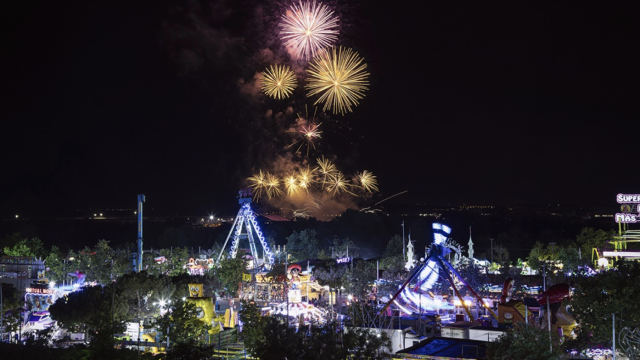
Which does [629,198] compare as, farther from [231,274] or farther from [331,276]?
[231,274]

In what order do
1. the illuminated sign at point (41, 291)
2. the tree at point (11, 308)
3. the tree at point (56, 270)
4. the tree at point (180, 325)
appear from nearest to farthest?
the tree at point (180, 325), the tree at point (11, 308), the illuminated sign at point (41, 291), the tree at point (56, 270)

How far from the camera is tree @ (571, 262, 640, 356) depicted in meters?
21.6

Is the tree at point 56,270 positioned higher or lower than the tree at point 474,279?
higher

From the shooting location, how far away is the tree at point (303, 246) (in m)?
73.6

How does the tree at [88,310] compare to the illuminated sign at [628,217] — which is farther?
the illuminated sign at [628,217]

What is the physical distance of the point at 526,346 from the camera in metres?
16.2

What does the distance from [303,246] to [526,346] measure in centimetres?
6307

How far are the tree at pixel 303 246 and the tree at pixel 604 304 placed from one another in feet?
163

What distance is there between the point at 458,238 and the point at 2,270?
81.7 metres

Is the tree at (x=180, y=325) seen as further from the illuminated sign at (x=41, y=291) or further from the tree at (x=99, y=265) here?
the tree at (x=99, y=265)

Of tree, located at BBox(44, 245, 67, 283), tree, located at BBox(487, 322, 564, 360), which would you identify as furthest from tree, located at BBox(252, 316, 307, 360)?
tree, located at BBox(44, 245, 67, 283)

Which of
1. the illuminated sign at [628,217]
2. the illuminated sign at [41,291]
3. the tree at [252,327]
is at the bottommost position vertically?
the tree at [252,327]

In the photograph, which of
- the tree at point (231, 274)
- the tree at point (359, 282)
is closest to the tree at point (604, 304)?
the tree at point (359, 282)

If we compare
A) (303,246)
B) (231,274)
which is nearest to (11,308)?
(231,274)
